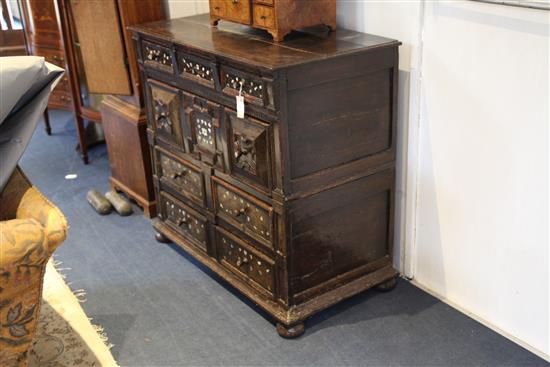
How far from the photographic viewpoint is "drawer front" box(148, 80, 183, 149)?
2.73 metres

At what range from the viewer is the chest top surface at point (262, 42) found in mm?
2209

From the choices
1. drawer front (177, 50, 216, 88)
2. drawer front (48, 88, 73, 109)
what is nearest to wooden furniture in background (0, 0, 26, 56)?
drawer front (48, 88, 73, 109)

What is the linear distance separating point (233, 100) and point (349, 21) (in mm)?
604

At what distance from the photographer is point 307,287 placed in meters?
2.46

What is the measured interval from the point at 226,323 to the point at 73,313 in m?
0.61

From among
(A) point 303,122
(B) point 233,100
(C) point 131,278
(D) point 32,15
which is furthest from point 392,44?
(D) point 32,15

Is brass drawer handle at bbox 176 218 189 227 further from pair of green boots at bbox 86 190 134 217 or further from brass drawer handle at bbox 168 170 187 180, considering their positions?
pair of green boots at bbox 86 190 134 217

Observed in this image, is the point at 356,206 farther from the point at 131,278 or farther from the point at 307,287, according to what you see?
the point at 131,278

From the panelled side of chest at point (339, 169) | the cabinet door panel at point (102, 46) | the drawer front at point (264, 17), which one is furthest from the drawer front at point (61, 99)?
the panelled side of chest at point (339, 169)

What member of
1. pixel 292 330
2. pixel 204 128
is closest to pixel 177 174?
pixel 204 128

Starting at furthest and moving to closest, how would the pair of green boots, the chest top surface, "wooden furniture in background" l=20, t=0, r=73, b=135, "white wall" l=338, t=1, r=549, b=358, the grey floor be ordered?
1. "wooden furniture in background" l=20, t=0, r=73, b=135
2. the pair of green boots
3. the grey floor
4. the chest top surface
5. "white wall" l=338, t=1, r=549, b=358

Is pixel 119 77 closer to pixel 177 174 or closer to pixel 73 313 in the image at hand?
pixel 177 174

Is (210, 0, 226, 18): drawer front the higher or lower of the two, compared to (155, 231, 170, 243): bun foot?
higher

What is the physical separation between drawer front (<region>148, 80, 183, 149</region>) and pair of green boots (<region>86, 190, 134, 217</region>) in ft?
2.09
